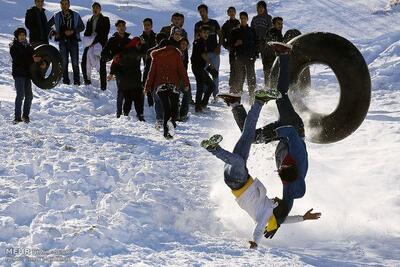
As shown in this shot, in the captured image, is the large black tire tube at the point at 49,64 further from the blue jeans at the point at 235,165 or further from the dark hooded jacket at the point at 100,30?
the blue jeans at the point at 235,165

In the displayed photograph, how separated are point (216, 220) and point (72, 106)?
5675mm

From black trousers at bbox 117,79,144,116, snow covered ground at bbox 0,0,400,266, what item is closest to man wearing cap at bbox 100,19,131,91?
black trousers at bbox 117,79,144,116

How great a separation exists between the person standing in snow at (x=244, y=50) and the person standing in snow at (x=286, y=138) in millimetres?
5203

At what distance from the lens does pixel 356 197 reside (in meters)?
6.97

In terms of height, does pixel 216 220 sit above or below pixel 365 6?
below

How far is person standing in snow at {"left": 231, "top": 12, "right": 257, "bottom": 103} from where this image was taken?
1147 cm

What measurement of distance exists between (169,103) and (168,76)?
0.42 metres

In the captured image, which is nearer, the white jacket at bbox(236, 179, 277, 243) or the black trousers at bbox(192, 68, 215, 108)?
the white jacket at bbox(236, 179, 277, 243)

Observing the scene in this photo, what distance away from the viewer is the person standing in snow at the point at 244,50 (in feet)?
37.6

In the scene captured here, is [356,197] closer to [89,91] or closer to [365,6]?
[89,91]

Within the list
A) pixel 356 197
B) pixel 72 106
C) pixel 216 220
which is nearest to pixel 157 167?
pixel 216 220

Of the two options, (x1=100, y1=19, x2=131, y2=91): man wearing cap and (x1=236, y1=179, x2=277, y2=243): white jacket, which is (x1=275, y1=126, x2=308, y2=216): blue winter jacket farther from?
(x1=100, y1=19, x2=131, y2=91): man wearing cap

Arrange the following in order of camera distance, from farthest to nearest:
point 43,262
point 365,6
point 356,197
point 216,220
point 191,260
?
point 365,6 < point 356,197 < point 216,220 < point 191,260 < point 43,262

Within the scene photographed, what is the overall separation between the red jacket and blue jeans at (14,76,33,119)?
1867mm
